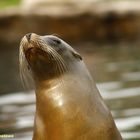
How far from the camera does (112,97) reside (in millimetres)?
12172

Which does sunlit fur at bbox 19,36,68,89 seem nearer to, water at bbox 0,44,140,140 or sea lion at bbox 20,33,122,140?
sea lion at bbox 20,33,122,140

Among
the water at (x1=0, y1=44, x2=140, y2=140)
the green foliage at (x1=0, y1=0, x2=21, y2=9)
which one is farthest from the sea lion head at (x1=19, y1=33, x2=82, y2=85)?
the green foliage at (x1=0, y1=0, x2=21, y2=9)

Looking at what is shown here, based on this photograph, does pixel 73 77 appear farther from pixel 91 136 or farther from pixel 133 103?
pixel 133 103

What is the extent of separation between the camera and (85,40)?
22.5 metres

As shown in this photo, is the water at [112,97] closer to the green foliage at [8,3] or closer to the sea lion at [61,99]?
the sea lion at [61,99]

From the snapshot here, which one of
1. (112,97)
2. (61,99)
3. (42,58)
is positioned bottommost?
(61,99)

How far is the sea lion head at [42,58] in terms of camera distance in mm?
6641

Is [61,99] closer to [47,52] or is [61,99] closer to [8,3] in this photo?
[47,52]

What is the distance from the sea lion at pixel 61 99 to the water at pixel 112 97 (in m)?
1.96

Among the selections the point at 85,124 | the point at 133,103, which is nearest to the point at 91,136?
the point at 85,124

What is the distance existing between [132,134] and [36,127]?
2433 millimetres

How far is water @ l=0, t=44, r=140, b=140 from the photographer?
9788 mm

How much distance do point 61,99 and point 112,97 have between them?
18.3 feet

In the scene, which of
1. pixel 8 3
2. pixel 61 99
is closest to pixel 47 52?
pixel 61 99
